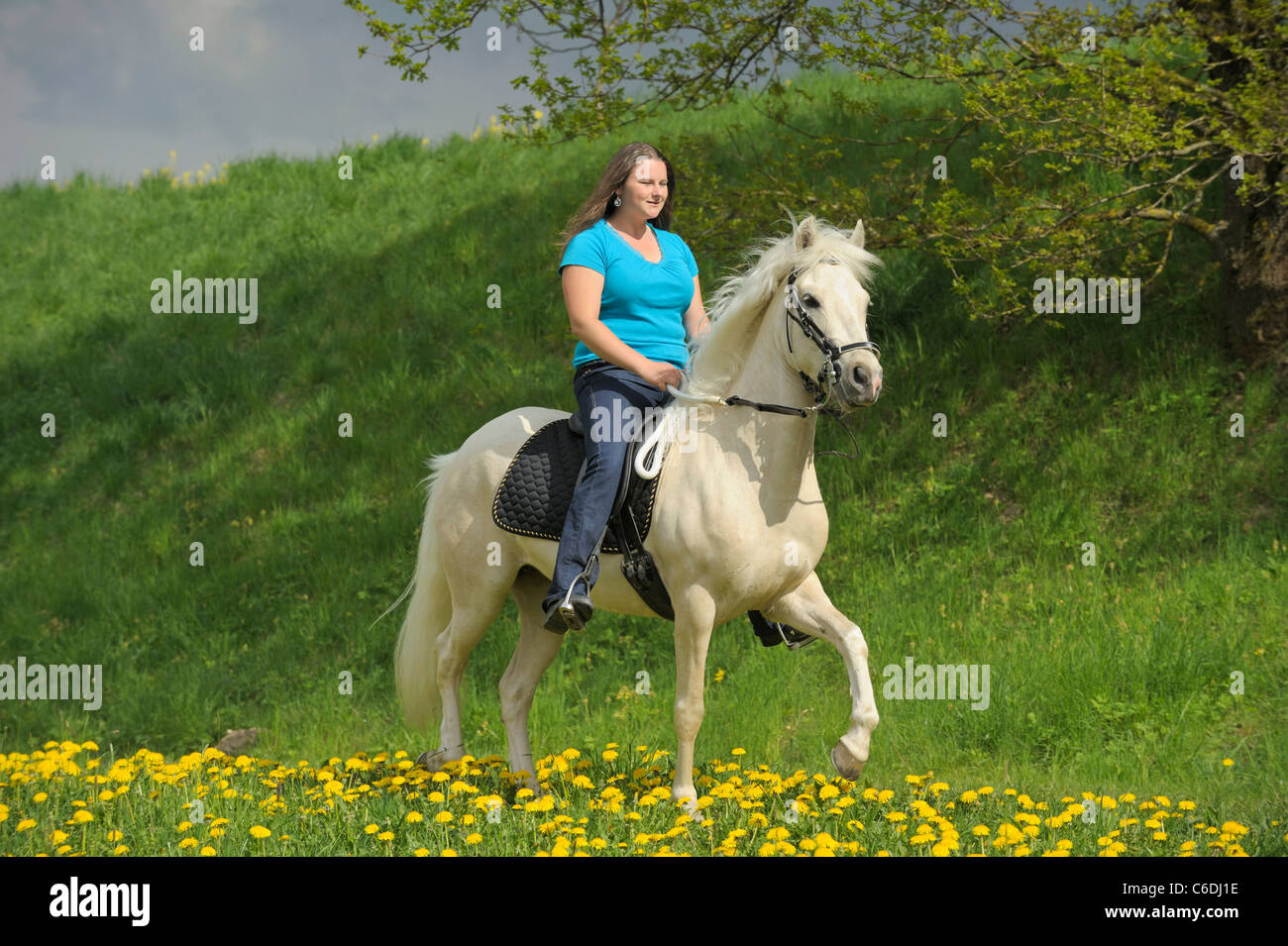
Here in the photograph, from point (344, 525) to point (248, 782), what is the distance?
6.25 m

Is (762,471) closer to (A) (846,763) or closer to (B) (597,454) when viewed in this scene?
(B) (597,454)


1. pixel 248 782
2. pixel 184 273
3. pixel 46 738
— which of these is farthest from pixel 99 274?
pixel 248 782

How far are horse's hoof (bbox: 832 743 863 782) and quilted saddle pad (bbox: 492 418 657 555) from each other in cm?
152

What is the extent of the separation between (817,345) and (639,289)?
1.32 m

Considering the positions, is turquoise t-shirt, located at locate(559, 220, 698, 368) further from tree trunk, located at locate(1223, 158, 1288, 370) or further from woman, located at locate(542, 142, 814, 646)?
tree trunk, located at locate(1223, 158, 1288, 370)

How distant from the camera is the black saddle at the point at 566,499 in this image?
6.00m

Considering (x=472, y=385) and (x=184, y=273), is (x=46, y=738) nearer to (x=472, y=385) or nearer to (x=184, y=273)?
(x=472, y=385)

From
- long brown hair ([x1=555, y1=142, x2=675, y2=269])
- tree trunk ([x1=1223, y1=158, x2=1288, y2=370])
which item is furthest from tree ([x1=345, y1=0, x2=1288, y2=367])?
long brown hair ([x1=555, y1=142, x2=675, y2=269])

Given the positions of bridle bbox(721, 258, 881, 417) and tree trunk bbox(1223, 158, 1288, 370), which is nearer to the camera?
bridle bbox(721, 258, 881, 417)

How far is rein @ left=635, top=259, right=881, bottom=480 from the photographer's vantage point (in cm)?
500

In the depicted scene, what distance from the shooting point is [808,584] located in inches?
236

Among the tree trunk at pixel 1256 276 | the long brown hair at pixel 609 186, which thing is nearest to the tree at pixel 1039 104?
the tree trunk at pixel 1256 276

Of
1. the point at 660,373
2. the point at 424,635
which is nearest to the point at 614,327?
the point at 660,373

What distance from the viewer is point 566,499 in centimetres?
629
